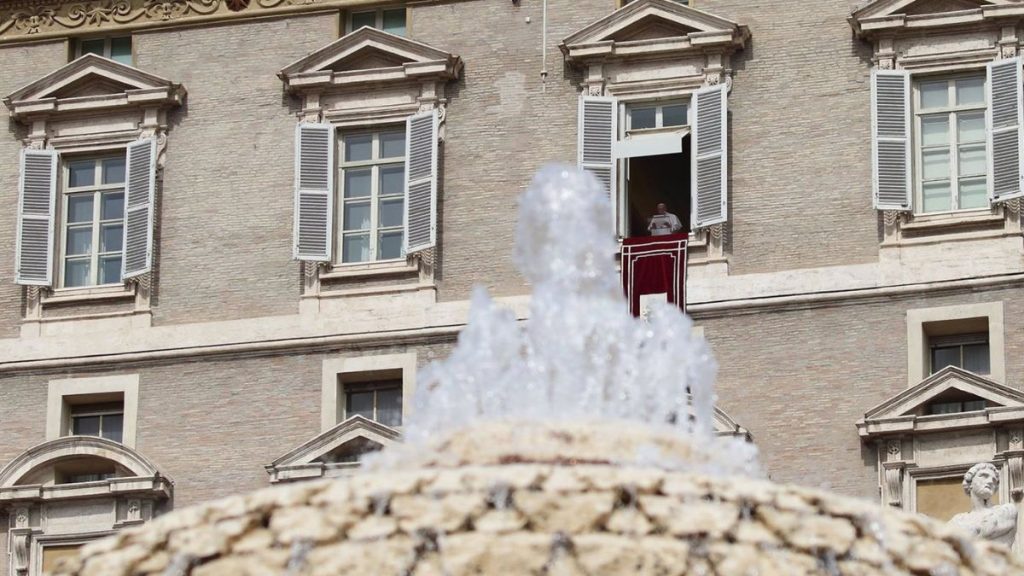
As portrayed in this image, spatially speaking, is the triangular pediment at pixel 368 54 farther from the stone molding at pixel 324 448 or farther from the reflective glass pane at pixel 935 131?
the reflective glass pane at pixel 935 131

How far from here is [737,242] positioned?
118ft

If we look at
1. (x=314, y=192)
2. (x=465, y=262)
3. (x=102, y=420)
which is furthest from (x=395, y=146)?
(x=102, y=420)

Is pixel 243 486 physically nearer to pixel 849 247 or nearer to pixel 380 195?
pixel 380 195

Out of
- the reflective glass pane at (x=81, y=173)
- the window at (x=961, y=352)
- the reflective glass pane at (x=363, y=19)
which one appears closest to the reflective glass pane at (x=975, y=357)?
the window at (x=961, y=352)

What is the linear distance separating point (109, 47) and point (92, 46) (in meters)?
0.24

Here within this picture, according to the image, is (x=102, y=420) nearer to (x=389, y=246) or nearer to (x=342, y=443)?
(x=342, y=443)

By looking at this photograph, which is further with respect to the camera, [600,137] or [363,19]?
[363,19]

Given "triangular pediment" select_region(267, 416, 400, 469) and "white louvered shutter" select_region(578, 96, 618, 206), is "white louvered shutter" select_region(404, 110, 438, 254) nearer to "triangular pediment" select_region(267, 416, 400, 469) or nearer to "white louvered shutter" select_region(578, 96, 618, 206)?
"white louvered shutter" select_region(578, 96, 618, 206)

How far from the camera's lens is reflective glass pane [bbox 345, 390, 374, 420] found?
36.9 metres

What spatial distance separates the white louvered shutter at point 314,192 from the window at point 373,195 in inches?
8.5

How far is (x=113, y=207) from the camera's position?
1522 inches

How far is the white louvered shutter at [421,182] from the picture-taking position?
37.0 metres

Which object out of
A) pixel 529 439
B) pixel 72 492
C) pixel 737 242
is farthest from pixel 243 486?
pixel 529 439

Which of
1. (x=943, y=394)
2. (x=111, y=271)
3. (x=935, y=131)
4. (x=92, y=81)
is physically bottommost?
(x=943, y=394)
